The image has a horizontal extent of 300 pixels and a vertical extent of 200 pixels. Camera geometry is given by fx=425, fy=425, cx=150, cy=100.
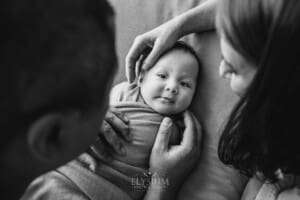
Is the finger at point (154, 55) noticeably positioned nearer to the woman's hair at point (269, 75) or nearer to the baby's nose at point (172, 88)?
the baby's nose at point (172, 88)

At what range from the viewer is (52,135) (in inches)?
22.0

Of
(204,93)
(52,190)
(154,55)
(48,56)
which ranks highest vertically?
(48,56)

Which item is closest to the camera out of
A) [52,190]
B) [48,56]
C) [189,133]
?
[48,56]

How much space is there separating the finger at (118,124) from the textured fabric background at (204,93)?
19cm

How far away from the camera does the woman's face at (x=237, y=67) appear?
782 mm

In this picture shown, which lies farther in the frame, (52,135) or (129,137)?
(129,137)

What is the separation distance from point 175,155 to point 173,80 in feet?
0.71

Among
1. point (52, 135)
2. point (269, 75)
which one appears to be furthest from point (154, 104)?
point (52, 135)

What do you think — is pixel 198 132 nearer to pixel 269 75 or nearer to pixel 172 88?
pixel 172 88

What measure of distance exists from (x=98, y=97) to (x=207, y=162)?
0.60 meters

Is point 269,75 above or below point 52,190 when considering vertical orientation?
above

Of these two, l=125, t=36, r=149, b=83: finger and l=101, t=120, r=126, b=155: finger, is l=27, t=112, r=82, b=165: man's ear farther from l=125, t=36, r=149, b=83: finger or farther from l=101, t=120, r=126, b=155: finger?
l=125, t=36, r=149, b=83: finger

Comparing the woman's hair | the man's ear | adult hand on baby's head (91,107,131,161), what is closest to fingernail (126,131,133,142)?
adult hand on baby's head (91,107,131,161)

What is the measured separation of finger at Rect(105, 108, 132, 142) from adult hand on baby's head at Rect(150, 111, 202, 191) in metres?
0.08
